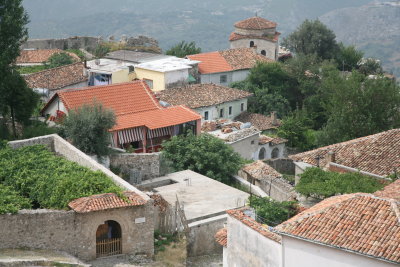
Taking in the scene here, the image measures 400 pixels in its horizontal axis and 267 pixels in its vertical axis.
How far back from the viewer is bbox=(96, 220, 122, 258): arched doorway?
1035 inches

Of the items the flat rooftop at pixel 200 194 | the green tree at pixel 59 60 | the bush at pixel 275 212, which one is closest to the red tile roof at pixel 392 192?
the bush at pixel 275 212

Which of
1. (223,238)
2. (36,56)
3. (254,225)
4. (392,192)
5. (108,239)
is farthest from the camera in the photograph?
(36,56)

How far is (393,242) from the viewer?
18781mm

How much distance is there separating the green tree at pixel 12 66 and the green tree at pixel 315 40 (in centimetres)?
4407

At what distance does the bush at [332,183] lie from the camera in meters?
28.3

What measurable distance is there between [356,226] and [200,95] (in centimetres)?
3467

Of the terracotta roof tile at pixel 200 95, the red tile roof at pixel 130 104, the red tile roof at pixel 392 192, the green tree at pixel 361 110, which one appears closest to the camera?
the red tile roof at pixel 392 192

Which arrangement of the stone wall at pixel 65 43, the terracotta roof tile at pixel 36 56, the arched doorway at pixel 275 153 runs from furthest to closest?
1. the stone wall at pixel 65 43
2. the terracotta roof tile at pixel 36 56
3. the arched doorway at pixel 275 153

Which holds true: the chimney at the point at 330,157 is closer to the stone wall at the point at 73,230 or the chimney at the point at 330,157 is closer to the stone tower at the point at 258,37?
the stone wall at the point at 73,230

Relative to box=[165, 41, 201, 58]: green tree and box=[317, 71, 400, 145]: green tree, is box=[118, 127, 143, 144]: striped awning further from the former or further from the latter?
box=[165, 41, 201, 58]: green tree

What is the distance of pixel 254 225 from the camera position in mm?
21344

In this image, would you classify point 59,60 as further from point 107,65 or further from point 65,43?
point 65,43

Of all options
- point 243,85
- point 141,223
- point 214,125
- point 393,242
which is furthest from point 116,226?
point 243,85

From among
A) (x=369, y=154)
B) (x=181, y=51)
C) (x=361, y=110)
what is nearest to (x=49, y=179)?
(x=369, y=154)
